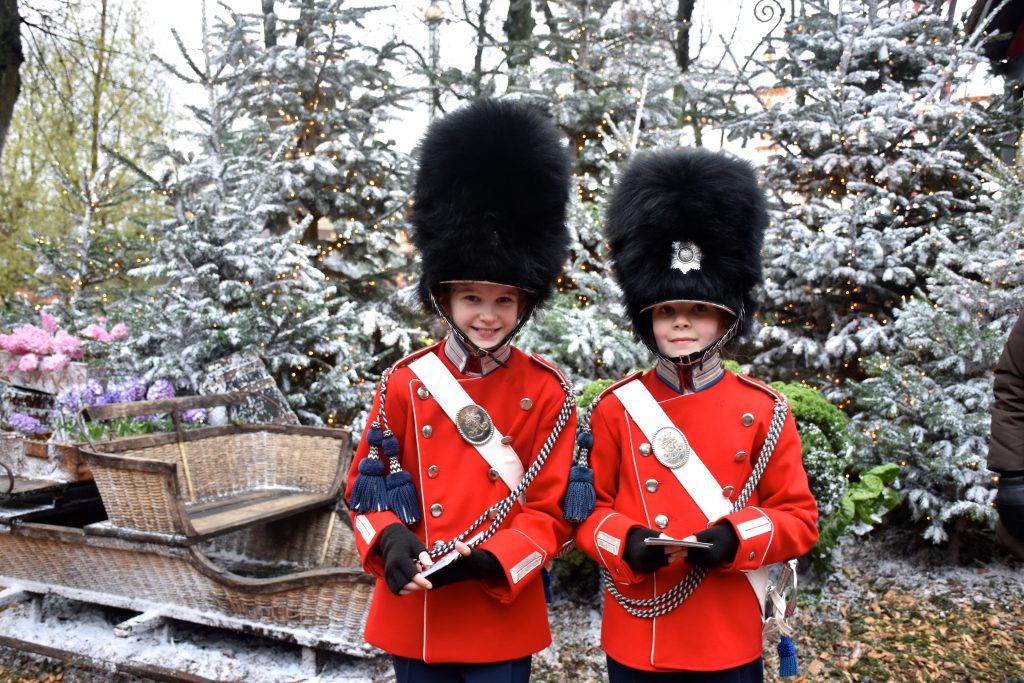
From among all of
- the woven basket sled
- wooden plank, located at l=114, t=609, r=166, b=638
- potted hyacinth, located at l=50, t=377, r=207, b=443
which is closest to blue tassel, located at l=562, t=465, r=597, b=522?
the woven basket sled

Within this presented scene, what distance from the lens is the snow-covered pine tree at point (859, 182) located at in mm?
6816

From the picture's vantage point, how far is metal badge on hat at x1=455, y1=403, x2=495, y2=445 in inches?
84.6

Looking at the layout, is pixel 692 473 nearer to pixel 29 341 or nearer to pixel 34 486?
pixel 34 486

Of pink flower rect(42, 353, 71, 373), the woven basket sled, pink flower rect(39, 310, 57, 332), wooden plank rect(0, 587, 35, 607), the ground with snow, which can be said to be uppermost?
pink flower rect(39, 310, 57, 332)

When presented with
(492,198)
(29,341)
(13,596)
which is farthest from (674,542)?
(29,341)

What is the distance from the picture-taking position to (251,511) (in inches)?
168

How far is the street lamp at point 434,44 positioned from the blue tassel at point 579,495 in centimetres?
618

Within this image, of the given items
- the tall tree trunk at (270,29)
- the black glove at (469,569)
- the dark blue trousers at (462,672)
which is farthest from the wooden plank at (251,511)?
the tall tree trunk at (270,29)

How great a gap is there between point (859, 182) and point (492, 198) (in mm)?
6104

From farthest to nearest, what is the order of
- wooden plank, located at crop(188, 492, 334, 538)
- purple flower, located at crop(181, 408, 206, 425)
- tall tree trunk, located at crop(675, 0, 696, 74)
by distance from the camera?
tall tree trunk, located at crop(675, 0, 696, 74) < purple flower, located at crop(181, 408, 206, 425) < wooden plank, located at crop(188, 492, 334, 538)

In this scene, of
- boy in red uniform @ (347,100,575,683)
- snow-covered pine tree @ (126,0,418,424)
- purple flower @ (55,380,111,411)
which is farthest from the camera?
snow-covered pine tree @ (126,0,418,424)

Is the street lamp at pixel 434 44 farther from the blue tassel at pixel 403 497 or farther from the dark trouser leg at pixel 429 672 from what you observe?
the dark trouser leg at pixel 429 672

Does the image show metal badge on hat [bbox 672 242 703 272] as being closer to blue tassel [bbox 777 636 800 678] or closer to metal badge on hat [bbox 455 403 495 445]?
metal badge on hat [bbox 455 403 495 445]

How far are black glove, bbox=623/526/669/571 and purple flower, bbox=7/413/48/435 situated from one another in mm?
4518
